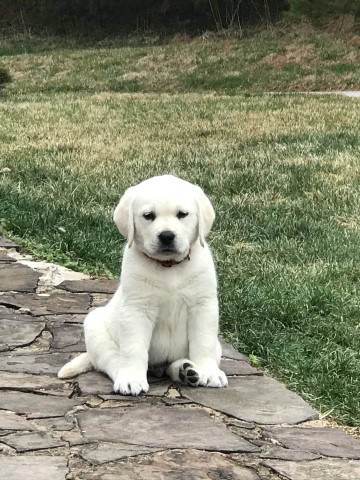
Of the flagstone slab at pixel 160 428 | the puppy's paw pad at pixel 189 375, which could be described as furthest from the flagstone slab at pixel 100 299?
the flagstone slab at pixel 160 428

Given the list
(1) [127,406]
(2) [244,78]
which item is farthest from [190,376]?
(2) [244,78]

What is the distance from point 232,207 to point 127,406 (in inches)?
177

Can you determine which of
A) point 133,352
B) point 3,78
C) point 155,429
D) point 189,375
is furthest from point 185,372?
point 3,78

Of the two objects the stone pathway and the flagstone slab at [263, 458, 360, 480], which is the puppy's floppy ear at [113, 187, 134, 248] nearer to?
the stone pathway

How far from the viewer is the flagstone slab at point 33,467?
2551mm

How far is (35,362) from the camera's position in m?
3.81

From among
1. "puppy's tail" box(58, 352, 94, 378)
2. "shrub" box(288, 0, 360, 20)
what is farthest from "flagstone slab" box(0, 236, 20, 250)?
"shrub" box(288, 0, 360, 20)

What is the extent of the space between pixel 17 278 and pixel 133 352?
217cm

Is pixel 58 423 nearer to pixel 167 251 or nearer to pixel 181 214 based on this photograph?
pixel 167 251

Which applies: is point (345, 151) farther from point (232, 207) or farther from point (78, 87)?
point (78, 87)

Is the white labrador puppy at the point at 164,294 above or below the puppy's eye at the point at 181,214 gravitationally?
below

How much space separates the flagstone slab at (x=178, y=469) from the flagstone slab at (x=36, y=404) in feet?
1.87

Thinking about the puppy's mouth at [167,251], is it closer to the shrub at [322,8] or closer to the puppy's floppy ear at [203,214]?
the puppy's floppy ear at [203,214]

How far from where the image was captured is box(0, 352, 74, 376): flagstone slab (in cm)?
370
